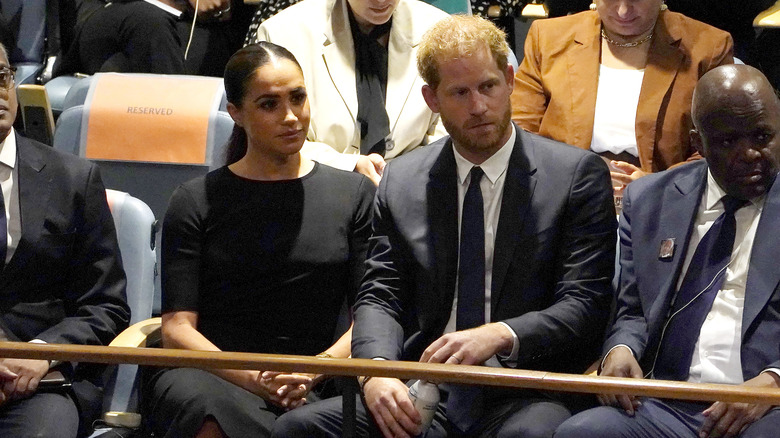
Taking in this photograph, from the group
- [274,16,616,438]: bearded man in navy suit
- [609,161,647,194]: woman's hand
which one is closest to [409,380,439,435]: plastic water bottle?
[274,16,616,438]: bearded man in navy suit

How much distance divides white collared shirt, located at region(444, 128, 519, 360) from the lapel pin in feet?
1.08

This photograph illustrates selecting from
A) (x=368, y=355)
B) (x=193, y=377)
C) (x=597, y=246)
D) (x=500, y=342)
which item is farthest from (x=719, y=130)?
(x=193, y=377)

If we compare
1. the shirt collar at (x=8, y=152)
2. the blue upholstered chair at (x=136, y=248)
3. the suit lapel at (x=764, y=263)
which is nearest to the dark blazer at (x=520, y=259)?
the suit lapel at (x=764, y=263)


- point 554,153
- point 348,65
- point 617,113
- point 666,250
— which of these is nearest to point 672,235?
point 666,250

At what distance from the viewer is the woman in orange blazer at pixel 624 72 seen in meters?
2.91

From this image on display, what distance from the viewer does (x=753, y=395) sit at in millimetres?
1650

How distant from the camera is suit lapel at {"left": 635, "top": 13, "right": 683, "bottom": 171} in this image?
9.55ft

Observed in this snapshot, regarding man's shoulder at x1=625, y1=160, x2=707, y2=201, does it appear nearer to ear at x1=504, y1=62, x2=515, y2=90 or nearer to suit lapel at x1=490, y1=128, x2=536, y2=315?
suit lapel at x1=490, y1=128, x2=536, y2=315

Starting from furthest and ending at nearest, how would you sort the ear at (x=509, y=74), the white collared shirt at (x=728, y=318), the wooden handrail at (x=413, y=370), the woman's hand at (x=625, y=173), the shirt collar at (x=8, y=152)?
the woman's hand at (x=625, y=173)
the shirt collar at (x=8, y=152)
the ear at (x=509, y=74)
the white collared shirt at (x=728, y=318)
the wooden handrail at (x=413, y=370)

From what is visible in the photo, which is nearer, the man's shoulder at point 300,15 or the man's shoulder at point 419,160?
the man's shoulder at point 419,160

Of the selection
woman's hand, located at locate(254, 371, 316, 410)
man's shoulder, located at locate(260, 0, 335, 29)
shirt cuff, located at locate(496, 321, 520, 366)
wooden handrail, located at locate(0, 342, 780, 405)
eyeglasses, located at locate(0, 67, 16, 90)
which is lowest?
woman's hand, located at locate(254, 371, 316, 410)

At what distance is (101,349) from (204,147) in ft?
3.96

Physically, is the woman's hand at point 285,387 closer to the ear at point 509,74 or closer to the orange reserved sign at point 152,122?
the ear at point 509,74

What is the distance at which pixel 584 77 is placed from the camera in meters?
3.00
